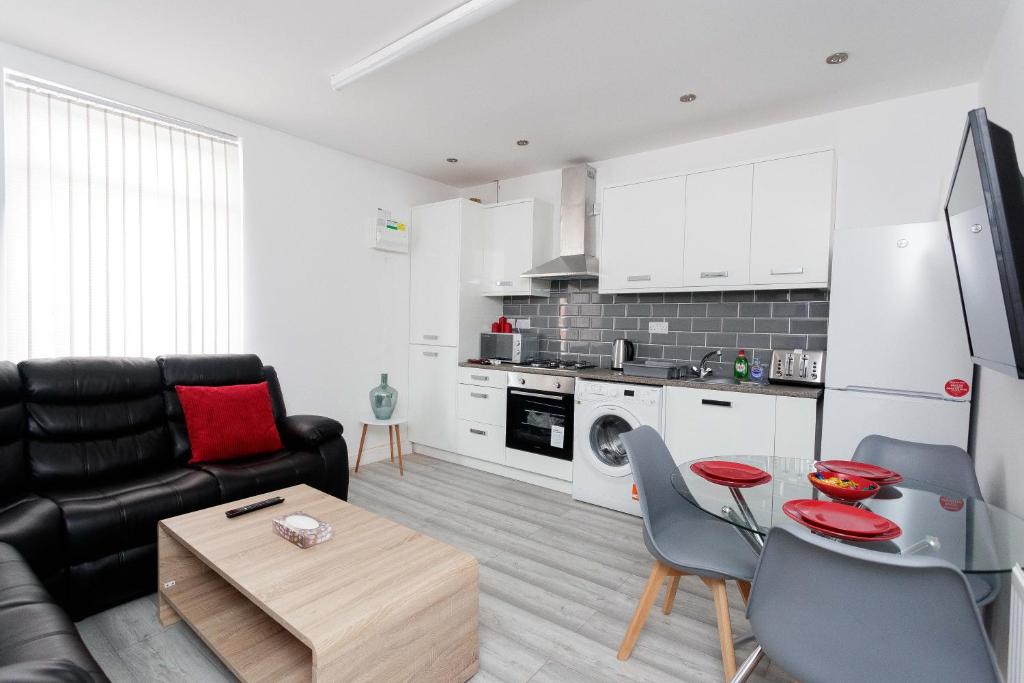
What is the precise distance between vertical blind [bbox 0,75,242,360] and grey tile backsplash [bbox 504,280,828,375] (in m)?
2.55

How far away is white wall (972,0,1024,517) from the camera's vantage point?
5.93ft

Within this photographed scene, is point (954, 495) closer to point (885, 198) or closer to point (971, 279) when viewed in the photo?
point (971, 279)

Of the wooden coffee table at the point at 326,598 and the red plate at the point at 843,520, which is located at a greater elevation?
the red plate at the point at 843,520

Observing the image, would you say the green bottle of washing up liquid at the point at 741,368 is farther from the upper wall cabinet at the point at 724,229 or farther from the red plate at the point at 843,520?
the red plate at the point at 843,520

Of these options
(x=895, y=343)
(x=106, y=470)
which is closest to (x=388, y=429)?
(x=106, y=470)

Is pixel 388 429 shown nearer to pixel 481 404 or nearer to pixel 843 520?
pixel 481 404

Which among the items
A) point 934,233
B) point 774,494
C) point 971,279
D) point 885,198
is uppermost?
point 885,198

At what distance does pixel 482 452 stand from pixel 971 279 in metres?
3.40

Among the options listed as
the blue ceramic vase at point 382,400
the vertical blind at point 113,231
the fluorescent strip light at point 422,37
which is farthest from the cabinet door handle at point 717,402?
the vertical blind at point 113,231

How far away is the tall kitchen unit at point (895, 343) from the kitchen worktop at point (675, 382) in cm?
16

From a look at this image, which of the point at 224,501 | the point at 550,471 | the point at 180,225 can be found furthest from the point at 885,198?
the point at 180,225

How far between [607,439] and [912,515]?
7.20ft

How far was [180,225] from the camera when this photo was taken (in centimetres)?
337

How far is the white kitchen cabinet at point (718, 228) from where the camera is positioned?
10.8 ft
